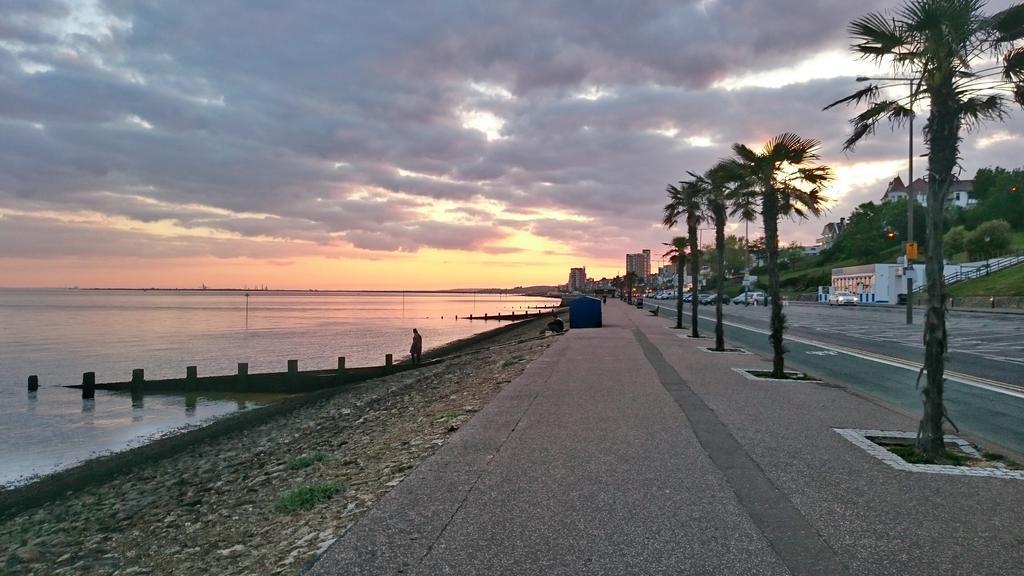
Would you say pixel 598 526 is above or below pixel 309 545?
above

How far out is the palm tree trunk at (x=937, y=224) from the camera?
309 inches

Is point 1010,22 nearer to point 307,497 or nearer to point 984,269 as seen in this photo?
point 307,497

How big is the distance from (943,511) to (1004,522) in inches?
15.9

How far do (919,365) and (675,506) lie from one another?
1626 centimetres

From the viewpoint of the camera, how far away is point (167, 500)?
10805 millimetres

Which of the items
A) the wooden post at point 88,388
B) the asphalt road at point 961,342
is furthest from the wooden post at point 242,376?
the asphalt road at point 961,342

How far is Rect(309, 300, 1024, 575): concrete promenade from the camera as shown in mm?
4312

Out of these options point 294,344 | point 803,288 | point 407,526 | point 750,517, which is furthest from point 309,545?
point 803,288

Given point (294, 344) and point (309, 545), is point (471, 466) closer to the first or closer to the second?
point (309, 545)

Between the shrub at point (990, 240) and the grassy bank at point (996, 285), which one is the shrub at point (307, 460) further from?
the shrub at point (990, 240)

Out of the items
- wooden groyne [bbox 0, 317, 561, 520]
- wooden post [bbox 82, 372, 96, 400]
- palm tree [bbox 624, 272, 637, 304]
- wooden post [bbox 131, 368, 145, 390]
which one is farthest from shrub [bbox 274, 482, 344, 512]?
palm tree [bbox 624, 272, 637, 304]

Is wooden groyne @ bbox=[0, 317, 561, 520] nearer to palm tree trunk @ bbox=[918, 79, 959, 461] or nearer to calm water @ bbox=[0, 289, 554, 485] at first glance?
calm water @ bbox=[0, 289, 554, 485]

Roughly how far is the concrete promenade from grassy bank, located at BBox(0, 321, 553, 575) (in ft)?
3.13

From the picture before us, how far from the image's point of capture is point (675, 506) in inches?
210
